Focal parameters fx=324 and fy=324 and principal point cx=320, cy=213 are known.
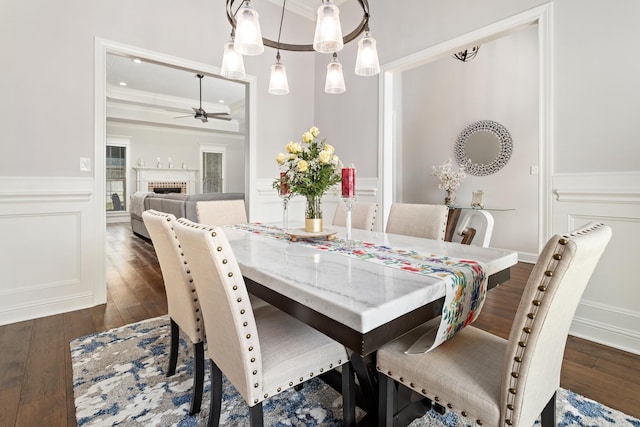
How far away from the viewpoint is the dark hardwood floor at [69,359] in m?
1.47

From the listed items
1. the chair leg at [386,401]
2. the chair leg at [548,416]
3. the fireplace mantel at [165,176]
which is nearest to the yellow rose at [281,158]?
the chair leg at [386,401]

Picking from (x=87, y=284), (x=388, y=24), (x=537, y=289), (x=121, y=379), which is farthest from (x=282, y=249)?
(x=388, y=24)

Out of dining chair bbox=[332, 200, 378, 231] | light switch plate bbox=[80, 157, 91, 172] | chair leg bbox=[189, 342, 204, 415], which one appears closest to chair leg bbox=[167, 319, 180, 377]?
chair leg bbox=[189, 342, 204, 415]

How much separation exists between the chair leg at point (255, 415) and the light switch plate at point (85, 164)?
260 cm

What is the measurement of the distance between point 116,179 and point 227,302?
30.7 ft

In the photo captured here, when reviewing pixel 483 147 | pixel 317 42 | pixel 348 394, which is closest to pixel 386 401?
pixel 348 394

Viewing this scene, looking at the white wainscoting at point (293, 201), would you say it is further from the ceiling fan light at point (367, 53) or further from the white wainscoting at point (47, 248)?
the ceiling fan light at point (367, 53)

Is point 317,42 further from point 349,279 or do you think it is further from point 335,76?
point 349,279

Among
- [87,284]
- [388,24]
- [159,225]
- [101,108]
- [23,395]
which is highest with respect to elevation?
[388,24]

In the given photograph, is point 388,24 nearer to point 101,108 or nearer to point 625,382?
point 101,108

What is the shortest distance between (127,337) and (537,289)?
233 centimetres

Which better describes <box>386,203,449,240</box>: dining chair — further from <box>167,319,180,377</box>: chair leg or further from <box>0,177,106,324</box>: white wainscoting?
<box>0,177,106,324</box>: white wainscoting

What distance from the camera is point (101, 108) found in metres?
2.73

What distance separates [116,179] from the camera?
8648 mm
